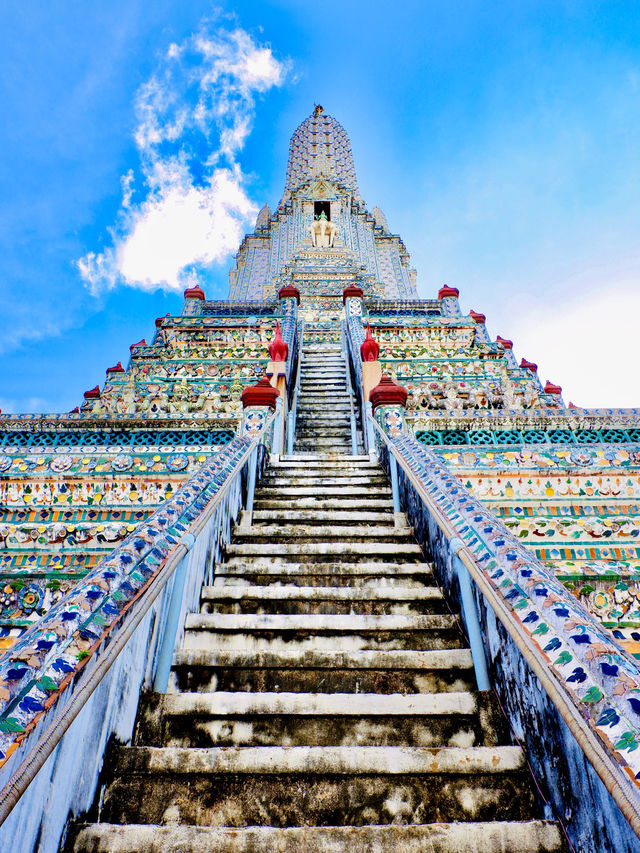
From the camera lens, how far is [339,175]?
1045 inches

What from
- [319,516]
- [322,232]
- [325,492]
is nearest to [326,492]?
[325,492]

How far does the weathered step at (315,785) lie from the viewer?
5.80ft

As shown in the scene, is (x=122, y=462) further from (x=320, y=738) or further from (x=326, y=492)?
(x=320, y=738)

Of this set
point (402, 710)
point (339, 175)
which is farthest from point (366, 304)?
point (339, 175)

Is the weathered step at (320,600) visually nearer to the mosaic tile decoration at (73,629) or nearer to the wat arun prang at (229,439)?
the mosaic tile decoration at (73,629)

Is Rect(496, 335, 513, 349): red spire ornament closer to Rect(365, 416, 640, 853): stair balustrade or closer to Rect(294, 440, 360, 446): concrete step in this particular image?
Rect(294, 440, 360, 446): concrete step

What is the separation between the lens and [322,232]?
21.5m

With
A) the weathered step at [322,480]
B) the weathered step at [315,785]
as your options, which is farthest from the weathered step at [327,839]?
the weathered step at [322,480]

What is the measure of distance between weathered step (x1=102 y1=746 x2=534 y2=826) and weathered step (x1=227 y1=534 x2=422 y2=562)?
1670 mm

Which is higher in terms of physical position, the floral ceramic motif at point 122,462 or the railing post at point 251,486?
the floral ceramic motif at point 122,462

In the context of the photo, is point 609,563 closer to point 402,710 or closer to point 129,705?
point 402,710

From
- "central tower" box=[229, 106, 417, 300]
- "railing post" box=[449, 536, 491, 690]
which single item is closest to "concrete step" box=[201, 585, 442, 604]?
"railing post" box=[449, 536, 491, 690]

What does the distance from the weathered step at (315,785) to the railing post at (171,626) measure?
0.41 metres

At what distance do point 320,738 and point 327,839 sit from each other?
0.47m
